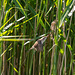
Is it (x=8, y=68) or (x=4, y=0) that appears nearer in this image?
(x=4, y=0)

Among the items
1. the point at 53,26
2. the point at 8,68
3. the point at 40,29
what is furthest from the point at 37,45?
the point at 8,68

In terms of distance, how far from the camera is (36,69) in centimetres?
103

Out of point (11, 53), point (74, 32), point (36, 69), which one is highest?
point (74, 32)

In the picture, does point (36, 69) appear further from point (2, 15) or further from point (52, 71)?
point (2, 15)

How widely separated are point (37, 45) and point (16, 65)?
0.35 metres

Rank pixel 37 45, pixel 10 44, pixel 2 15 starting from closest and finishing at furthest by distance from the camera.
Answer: pixel 37 45 < pixel 2 15 < pixel 10 44

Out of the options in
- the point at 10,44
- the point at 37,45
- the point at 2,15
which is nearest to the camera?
the point at 37,45

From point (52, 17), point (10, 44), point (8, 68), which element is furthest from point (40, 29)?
point (8, 68)

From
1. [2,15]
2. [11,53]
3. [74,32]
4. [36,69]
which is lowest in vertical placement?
[36,69]

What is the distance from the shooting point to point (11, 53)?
99 centimetres

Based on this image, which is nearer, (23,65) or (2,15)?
(2,15)

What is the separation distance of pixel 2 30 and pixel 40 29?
0.87 feet

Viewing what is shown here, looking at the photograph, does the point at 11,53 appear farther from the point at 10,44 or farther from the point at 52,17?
the point at 52,17

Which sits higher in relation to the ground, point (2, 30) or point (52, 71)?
point (2, 30)
